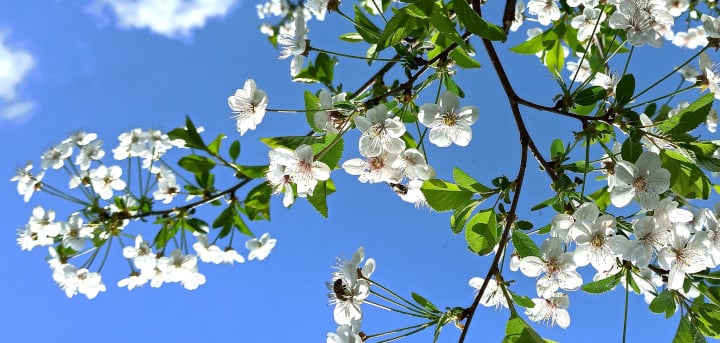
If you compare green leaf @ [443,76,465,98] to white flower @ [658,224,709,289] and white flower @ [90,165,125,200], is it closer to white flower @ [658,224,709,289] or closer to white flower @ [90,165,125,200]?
white flower @ [658,224,709,289]

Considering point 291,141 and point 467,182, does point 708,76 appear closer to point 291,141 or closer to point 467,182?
point 467,182

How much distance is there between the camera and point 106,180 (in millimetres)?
2322

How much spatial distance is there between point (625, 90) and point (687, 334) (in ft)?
1.97

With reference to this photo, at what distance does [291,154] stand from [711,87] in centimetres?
114

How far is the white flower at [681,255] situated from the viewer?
1221 millimetres

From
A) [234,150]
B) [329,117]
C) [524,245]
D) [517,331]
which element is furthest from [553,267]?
[234,150]

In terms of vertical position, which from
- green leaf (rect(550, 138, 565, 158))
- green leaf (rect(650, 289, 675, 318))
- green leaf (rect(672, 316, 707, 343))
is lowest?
green leaf (rect(672, 316, 707, 343))

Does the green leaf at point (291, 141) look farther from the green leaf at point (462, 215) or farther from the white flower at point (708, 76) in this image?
the white flower at point (708, 76)

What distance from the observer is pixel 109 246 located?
2.27 meters

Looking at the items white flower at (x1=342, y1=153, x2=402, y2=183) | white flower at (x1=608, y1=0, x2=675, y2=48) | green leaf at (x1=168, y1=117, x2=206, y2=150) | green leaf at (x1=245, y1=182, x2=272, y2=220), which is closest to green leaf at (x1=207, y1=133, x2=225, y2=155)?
green leaf at (x1=168, y1=117, x2=206, y2=150)

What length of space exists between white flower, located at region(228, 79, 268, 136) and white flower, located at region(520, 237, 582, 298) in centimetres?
70

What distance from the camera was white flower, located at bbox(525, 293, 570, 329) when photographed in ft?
5.15

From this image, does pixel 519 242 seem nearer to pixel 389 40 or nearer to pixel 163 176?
pixel 389 40

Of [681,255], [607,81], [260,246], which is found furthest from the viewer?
[260,246]
